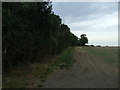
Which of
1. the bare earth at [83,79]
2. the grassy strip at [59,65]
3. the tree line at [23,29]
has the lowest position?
the bare earth at [83,79]

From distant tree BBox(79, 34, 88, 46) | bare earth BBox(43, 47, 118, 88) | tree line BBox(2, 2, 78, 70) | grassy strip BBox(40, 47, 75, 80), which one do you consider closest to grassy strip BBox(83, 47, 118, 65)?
grassy strip BBox(40, 47, 75, 80)

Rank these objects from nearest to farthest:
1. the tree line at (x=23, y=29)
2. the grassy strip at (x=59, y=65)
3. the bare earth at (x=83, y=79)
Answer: the bare earth at (x=83, y=79)
the tree line at (x=23, y=29)
the grassy strip at (x=59, y=65)

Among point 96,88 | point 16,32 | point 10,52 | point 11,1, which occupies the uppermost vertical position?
point 11,1

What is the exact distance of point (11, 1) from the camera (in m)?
12.9

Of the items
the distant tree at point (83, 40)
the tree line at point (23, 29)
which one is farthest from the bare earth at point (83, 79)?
the distant tree at point (83, 40)

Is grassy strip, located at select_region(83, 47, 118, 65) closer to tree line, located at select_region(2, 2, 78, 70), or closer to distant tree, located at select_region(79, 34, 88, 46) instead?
tree line, located at select_region(2, 2, 78, 70)

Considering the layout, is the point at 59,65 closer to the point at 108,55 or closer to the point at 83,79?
the point at 83,79

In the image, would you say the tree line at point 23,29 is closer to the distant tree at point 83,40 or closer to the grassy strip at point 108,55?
the grassy strip at point 108,55

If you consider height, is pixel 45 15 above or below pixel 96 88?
above

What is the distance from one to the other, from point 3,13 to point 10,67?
11.8ft

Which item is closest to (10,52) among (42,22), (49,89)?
(49,89)

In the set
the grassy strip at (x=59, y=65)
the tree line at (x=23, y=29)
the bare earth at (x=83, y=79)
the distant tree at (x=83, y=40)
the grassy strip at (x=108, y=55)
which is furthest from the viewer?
the distant tree at (x=83, y=40)

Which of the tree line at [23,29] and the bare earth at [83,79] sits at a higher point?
the tree line at [23,29]

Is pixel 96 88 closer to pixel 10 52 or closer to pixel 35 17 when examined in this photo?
pixel 10 52
